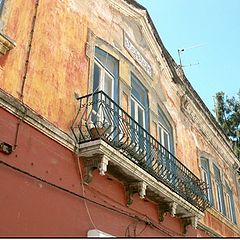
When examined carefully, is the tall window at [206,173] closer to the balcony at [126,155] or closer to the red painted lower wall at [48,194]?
the balcony at [126,155]

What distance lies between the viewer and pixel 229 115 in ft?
76.6

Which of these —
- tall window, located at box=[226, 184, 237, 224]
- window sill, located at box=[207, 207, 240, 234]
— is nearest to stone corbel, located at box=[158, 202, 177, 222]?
window sill, located at box=[207, 207, 240, 234]

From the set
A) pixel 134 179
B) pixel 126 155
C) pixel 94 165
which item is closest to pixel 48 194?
pixel 94 165

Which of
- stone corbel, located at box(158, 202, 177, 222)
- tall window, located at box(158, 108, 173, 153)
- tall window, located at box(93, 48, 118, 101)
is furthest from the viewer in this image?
tall window, located at box(158, 108, 173, 153)

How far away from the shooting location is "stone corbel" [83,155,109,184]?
618cm

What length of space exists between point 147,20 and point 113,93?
3.65 metres

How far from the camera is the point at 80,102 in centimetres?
680

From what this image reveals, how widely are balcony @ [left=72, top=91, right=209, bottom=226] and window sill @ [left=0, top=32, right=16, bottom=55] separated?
65.7 inches

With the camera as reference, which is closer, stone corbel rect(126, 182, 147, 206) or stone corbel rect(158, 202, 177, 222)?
stone corbel rect(126, 182, 147, 206)

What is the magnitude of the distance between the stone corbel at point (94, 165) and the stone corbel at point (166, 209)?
270 centimetres

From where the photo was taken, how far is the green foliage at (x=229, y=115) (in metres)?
22.7

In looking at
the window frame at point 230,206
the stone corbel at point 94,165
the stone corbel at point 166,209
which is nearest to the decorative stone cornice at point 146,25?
the stone corbel at point 94,165

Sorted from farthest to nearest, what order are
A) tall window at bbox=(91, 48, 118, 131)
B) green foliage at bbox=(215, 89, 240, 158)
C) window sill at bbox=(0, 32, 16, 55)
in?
green foliage at bbox=(215, 89, 240, 158)
tall window at bbox=(91, 48, 118, 131)
window sill at bbox=(0, 32, 16, 55)

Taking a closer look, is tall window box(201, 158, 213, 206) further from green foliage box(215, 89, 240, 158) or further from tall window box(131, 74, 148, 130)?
green foliage box(215, 89, 240, 158)
